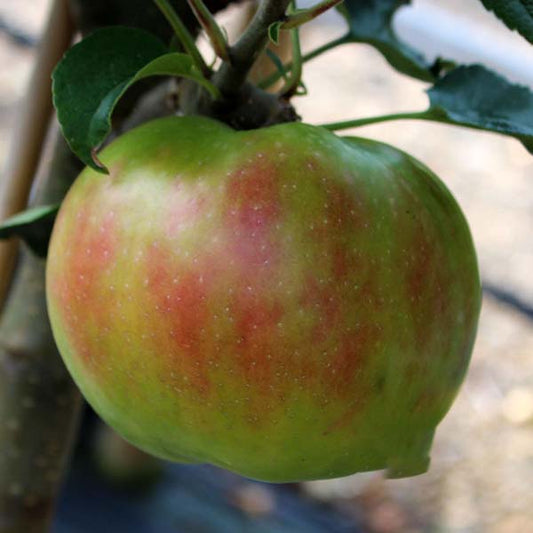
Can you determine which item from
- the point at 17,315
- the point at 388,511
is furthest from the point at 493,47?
the point at 17,315

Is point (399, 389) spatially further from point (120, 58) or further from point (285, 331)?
point (120, 58)

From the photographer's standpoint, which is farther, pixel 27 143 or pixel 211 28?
pixel 27 143

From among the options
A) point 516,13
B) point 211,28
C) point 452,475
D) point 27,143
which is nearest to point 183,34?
point 211,28

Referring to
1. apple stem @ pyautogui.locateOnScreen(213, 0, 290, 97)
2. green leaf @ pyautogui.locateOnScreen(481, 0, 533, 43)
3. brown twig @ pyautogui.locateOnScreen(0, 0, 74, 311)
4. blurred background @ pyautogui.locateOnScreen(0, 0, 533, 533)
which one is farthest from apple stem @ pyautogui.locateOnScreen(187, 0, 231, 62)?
blurred background @ pyautogui.locateOnScreen(0, 0, 533, 533)

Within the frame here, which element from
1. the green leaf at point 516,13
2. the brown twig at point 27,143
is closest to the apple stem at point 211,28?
the green leaf at point 516,13

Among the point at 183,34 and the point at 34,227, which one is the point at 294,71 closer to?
the point at 183,34

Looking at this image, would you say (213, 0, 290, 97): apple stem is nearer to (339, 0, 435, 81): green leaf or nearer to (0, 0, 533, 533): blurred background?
(339, 0, 435, 81): green leaf
